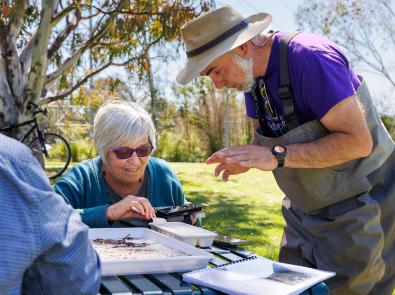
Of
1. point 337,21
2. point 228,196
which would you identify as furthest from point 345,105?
point 337,21

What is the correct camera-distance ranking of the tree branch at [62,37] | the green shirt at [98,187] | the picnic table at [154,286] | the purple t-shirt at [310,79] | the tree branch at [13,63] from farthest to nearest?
1. the tree branch at [62,37]
2. the tree branch at [13,63]
3. the green shirt at [98,187]
4. the purple t-shirt at [310,79]
5. the picnic table at [154,286]

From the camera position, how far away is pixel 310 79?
223 cm

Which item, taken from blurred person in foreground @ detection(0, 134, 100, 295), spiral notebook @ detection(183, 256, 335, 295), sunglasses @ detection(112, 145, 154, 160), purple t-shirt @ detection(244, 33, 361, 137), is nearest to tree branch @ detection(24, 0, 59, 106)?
sunglasses @ detection(112, 145, 154, 160)

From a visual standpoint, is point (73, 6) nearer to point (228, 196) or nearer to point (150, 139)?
point (228, 196)

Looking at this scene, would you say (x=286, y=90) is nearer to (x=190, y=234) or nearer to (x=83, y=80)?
(x=190, y=234)

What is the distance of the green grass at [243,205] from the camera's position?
5795 mm

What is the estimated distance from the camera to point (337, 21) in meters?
22.1

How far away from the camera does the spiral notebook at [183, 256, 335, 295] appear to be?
1.54 meters

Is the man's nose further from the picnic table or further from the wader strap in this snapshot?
the picnic table

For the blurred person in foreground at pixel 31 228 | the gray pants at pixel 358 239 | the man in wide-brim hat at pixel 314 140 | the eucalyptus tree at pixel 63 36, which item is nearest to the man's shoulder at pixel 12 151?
the blurred person in foreground at pixel 31 228

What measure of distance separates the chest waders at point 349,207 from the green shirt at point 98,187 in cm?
48

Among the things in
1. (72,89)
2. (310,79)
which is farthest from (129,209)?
(72,89)

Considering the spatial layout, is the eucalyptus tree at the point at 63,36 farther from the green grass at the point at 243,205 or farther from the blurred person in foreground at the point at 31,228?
the blurred person in foreground at the point at 31,228

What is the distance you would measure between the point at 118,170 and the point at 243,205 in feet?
17.2
